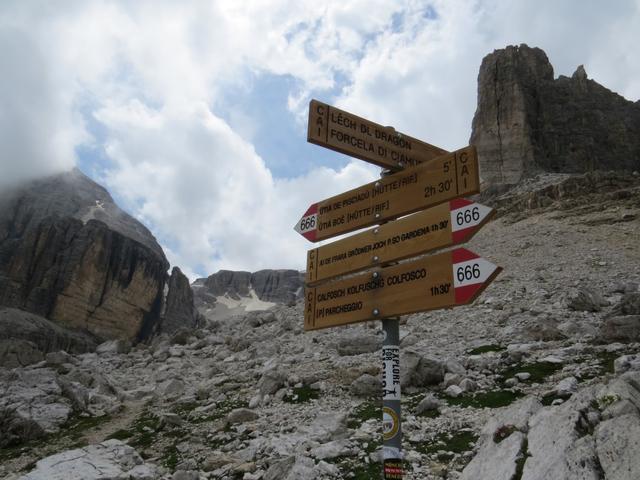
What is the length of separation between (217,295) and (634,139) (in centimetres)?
14757

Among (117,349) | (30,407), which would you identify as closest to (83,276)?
(117,349)

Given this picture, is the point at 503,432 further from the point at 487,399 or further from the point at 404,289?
the point at 487,399

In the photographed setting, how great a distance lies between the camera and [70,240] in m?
78.4

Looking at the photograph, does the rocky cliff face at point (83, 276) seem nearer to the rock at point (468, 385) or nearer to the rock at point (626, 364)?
the rock at point (468, 385)

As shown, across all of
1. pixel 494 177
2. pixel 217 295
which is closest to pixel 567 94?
pixel 494 177

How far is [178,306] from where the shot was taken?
8975 centimetres

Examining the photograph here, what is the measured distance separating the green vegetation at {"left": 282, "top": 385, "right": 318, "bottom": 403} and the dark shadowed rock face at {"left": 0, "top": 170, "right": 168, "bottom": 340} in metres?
64.6

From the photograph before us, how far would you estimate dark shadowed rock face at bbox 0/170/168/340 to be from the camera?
7200cm

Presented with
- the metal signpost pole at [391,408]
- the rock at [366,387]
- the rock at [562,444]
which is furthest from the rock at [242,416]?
the metal signpost pole at [391,408]

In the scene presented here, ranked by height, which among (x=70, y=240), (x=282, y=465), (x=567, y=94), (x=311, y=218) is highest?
(x=567, y=94)

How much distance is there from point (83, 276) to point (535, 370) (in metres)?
73.6

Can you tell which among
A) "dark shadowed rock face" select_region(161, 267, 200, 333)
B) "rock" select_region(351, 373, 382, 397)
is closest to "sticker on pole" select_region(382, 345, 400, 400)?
"rock" select_region(351, 373, 382, 397)

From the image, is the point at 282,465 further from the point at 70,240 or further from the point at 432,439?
the point at 70,240

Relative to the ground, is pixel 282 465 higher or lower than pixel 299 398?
lower
